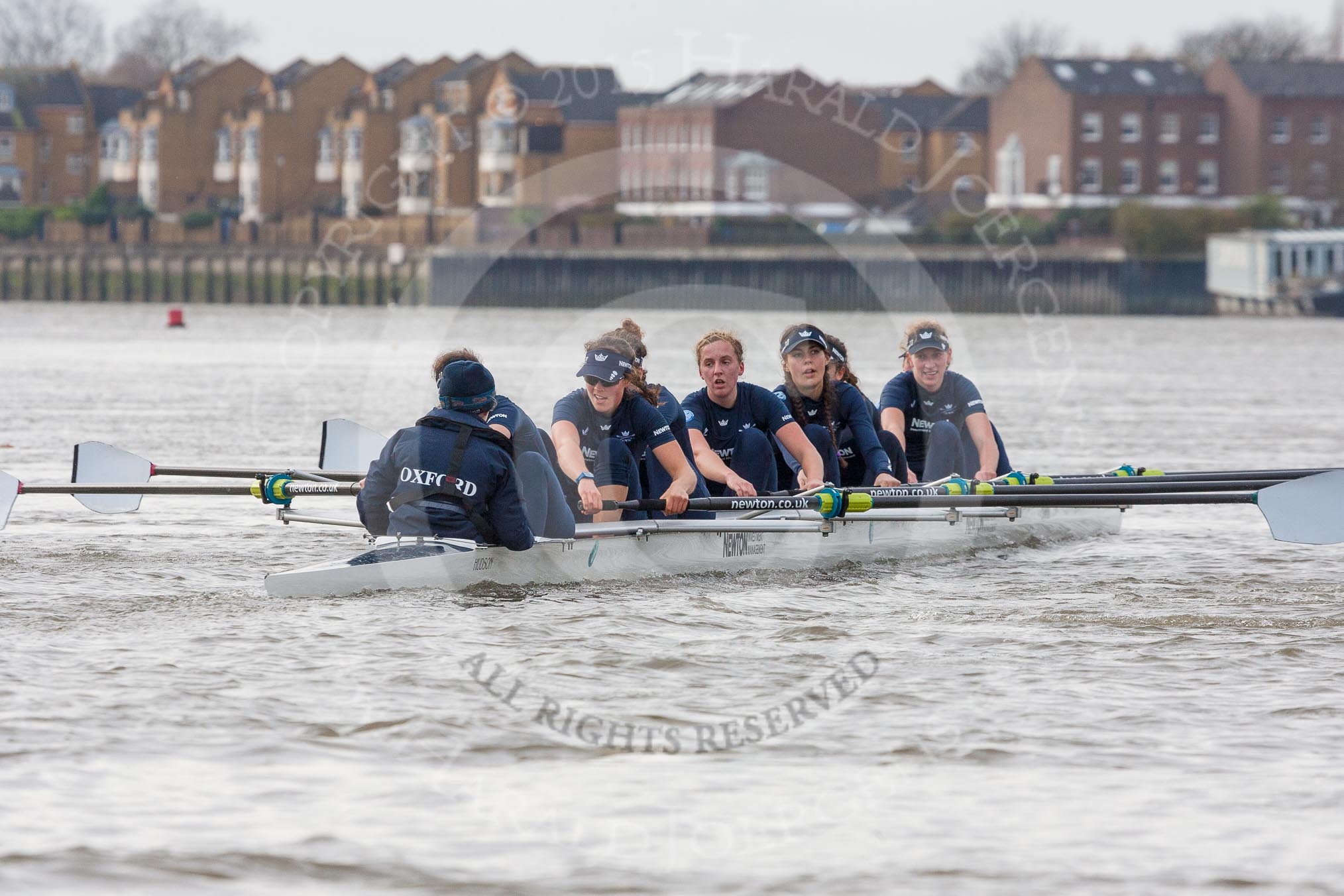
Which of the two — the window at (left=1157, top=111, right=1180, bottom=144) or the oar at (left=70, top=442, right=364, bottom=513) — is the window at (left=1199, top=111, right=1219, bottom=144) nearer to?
the window at (left=1157, top=111, right=1180, bottom=144)

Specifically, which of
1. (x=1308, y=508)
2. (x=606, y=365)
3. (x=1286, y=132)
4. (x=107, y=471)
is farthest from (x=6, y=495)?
(x=1286, y=132)

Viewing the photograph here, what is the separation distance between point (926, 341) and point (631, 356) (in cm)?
338

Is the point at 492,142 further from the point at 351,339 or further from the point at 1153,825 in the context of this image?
the point at 1153,825

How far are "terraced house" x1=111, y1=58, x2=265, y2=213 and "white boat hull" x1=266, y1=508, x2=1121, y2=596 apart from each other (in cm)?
9411

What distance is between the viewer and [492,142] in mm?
94375

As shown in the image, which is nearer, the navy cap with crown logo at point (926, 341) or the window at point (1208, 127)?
the navy cap with crown logo at point (926, 341)

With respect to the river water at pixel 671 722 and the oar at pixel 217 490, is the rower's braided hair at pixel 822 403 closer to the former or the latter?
the river water at pixel 671 722

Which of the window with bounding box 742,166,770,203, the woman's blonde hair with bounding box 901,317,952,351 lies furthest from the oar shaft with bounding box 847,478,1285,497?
the window with bounding box 742,166,770,203

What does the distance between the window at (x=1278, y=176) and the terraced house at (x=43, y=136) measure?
67.7 meters

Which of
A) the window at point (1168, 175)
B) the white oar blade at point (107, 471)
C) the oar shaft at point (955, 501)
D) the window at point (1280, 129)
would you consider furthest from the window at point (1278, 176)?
the white oar blade at point (107, 471)

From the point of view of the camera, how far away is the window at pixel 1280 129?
301 feet

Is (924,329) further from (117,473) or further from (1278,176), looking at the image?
(1278,176)

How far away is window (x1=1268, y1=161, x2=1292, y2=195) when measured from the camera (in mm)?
92875

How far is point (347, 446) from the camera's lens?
15016 millimetres
